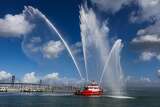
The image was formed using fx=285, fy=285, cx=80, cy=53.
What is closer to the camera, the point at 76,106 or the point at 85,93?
the point at 76,106

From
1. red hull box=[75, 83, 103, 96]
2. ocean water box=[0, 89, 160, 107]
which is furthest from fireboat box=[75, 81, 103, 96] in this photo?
ocean water box=[0, 89, 160, 107]

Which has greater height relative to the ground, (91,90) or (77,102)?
(91,90)

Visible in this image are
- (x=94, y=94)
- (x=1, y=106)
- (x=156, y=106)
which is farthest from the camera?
(x=94, y=94)

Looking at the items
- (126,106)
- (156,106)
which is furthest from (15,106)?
(156,106)

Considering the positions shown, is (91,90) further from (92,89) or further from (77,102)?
(77,102)

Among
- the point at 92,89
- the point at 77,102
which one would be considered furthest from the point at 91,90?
the point at 77,102

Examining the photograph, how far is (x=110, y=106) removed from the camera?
9138cm

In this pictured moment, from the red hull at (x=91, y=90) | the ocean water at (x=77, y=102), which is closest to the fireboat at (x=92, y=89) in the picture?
the red hull at (x=91, y=90)

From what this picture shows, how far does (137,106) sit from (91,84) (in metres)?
58.4

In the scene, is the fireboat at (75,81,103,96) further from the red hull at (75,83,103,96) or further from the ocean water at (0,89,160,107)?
the ocean water at (0,89,160,107)

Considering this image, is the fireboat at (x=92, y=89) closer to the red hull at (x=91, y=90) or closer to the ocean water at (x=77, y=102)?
the red hull at (x=91, y=90)

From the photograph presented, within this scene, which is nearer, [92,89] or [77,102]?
[77,102]

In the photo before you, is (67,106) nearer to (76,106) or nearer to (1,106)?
(76,106)

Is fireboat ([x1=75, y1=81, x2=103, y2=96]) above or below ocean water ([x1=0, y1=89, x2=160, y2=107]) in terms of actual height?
above
